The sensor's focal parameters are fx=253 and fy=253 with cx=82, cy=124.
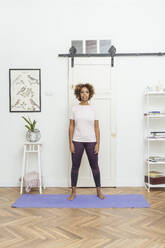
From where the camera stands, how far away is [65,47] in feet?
13.5

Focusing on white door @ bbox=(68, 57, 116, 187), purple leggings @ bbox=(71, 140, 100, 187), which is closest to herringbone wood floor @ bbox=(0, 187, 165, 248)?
purple leggings @ bbox=(71, 140, 100, 187)

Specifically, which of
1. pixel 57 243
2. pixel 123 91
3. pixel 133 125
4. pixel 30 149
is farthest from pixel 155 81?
pixel 57 243

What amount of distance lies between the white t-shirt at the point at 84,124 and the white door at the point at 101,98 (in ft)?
1.99

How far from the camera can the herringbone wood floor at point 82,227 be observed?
7.33 feet

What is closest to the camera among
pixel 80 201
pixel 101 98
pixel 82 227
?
pixel 82 227

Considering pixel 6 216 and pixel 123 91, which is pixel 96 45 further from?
pixel 6 216

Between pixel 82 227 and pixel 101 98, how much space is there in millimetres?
2149

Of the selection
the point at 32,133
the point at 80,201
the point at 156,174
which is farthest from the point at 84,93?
the point at 156,174

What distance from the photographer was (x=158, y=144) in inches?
163

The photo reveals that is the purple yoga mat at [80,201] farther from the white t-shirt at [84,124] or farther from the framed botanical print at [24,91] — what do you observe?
the framed botanical print at [24,91]

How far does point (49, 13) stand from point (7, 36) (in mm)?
782

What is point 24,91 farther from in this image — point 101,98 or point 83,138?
point 83,138

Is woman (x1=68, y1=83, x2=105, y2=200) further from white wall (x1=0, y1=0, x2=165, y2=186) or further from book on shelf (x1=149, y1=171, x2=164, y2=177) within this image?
book on shelf (x1=149, y1=171, x2=164, y2=177)

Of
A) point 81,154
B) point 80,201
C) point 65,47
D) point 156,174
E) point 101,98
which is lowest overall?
point 80,201
